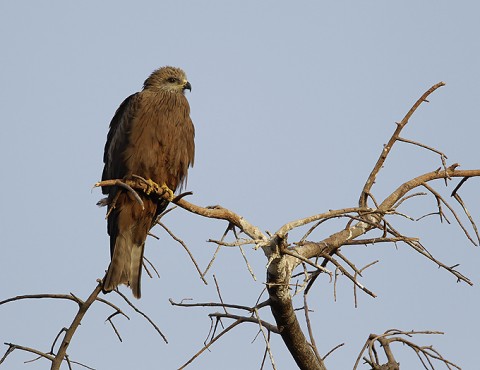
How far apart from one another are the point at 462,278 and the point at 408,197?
0.60 m

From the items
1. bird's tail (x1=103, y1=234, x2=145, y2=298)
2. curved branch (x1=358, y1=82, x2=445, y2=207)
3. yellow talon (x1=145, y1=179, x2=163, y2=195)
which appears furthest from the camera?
bird's tail (x1=103, y1=234, x2=145, y2=298)

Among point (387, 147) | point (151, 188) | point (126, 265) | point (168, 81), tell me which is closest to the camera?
point (387, 147)

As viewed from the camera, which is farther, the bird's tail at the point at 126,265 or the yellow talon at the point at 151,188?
the bird's tail at the point at 126,265

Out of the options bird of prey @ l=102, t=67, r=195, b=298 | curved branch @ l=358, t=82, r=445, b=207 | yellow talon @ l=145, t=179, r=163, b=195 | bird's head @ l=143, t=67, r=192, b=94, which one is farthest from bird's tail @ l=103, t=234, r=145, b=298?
curved branch @ l=358, t=82, r=445, b=207

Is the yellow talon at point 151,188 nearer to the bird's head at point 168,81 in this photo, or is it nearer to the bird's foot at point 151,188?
the bird's foot at point 151,188

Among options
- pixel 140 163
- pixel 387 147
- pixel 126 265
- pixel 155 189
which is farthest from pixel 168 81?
pixel 387 147

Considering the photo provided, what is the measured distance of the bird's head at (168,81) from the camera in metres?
6.14

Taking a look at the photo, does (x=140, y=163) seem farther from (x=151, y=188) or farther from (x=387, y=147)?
(x=387, y=147)

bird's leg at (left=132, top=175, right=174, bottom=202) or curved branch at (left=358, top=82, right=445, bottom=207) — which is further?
bird's leg at (left=132, top=175, right=174, bottom=202)

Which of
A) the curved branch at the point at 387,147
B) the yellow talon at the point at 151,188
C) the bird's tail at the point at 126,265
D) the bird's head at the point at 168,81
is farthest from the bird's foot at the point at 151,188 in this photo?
the curved branch at the point at 387,147

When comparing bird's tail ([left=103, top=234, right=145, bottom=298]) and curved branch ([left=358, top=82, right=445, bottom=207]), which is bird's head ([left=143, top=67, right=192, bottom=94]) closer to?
bird's tail ([left=103, top=234, right=145, bottom=298])

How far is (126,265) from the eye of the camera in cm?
557

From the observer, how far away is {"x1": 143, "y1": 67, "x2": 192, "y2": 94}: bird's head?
614 cm

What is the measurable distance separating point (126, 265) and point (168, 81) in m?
1.73
